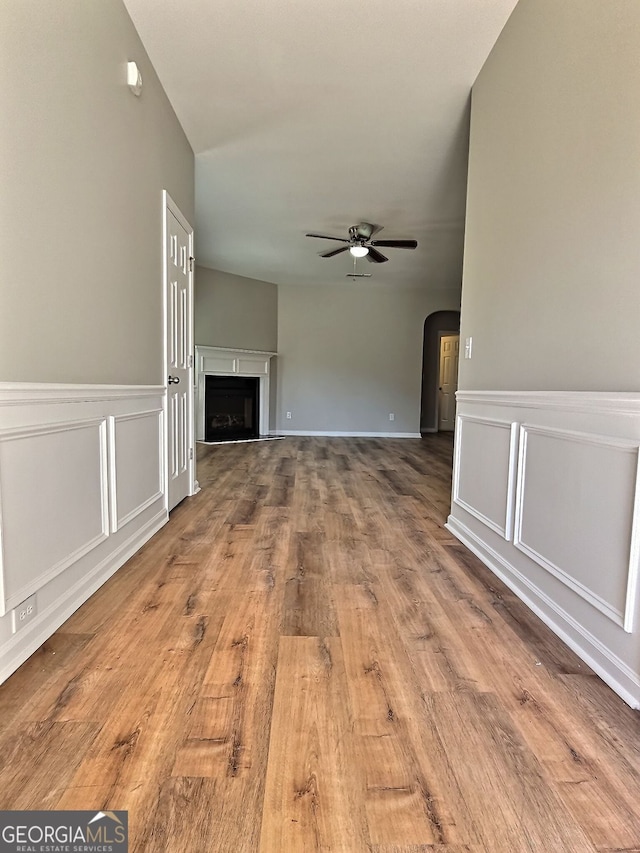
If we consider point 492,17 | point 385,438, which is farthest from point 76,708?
point 385,438

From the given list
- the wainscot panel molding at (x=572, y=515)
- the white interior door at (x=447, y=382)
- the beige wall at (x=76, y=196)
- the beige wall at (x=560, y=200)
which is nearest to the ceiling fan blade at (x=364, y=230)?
the beige wall at (x=560, y=200)

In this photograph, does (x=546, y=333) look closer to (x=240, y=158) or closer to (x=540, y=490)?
(x=540, y=490)

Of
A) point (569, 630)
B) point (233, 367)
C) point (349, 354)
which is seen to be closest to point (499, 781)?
point (569, 630)

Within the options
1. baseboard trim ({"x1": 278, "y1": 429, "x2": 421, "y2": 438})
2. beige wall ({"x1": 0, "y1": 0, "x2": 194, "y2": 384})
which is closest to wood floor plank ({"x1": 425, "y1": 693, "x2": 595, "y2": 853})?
beige wall ({"x1": 0, "y1": 0, "x2": 194, "y2": 384})

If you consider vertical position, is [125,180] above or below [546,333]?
above

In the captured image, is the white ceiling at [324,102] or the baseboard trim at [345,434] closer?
the white ceiling at [324,102]

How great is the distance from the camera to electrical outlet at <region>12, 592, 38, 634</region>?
4.44 ft

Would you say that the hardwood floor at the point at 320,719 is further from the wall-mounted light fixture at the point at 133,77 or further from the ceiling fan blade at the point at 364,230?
the ceiling fan blade at the point at 364,230

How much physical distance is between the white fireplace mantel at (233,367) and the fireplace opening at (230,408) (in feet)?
0.33

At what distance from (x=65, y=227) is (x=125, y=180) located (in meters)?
0.71

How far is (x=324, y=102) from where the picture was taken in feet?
9.25

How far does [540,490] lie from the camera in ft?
5.79

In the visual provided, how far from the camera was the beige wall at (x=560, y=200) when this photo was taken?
1.34 m

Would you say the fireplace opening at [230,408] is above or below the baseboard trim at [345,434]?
above
